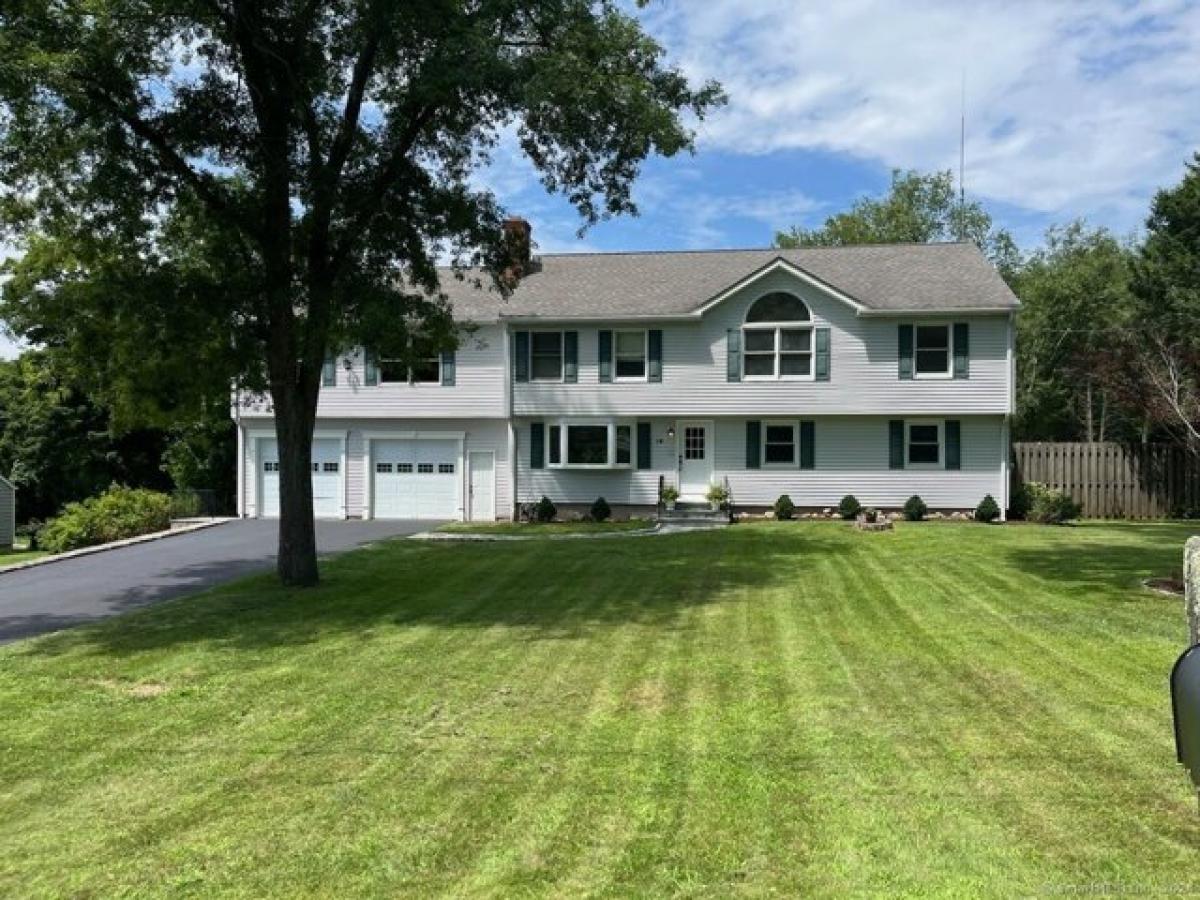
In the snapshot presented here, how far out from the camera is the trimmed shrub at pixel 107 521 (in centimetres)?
1973

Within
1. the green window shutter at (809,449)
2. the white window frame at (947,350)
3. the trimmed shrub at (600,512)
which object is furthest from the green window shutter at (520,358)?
the white window frame at (947,350)

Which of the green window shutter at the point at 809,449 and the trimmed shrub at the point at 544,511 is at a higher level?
the green window shutter at the point at 809,449

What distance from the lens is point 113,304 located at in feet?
39.4

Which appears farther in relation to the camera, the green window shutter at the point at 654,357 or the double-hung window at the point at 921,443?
the green window shutter at the point at 654,357

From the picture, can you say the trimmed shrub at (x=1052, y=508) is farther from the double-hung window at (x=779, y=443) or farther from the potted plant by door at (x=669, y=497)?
the potted plant by door at (x=669, y=497)

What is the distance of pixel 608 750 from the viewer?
18.1 ft

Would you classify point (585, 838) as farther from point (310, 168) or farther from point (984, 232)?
point (984, 232)

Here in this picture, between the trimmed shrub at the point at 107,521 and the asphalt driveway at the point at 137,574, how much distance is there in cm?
110

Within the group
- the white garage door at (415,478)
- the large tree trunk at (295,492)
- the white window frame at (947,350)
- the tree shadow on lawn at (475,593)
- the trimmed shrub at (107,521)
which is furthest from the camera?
the white garage door at (415,478)

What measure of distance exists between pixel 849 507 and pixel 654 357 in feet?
20.1

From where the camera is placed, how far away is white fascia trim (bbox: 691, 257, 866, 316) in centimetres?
2242

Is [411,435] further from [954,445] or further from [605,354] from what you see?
[954,445]

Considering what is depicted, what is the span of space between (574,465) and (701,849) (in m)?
19.9

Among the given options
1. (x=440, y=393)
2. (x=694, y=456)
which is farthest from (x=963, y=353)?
(x=440, y=393)
